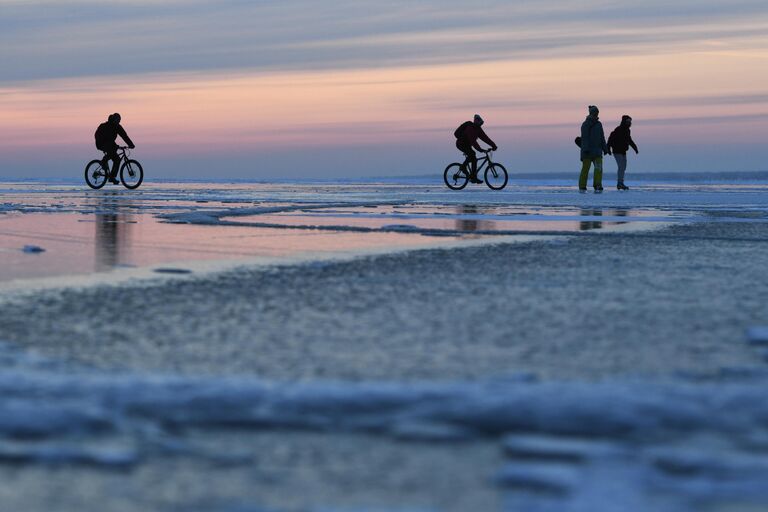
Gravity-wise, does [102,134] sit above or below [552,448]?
above

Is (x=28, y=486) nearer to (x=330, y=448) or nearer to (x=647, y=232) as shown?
(x=330, y=448)

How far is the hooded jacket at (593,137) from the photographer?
23516 millimetres

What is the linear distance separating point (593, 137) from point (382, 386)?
21.2 metres

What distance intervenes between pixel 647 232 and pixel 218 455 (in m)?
8.47

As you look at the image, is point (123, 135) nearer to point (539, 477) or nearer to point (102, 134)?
point (102, 134)

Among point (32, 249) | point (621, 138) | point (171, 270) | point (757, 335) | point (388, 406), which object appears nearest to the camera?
point (388, 406)

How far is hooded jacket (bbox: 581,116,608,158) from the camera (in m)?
23.5

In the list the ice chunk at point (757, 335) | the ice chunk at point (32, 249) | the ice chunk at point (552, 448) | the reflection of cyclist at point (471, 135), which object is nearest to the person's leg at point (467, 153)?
the reflection of cyclist at point (471, 135)

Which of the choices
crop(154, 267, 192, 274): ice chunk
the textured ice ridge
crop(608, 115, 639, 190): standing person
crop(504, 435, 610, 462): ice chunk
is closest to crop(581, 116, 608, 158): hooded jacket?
crop(608, 115, 639, 190): standing person

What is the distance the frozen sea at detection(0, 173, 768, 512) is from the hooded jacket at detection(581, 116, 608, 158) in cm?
1693

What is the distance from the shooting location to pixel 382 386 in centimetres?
308

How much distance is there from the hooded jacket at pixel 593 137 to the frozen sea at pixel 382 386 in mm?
16928

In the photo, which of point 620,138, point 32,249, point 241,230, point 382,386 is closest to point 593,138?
point 620,138

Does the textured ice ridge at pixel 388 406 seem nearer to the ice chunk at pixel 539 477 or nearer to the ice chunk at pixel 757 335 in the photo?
the ice chunk at pixel 539 477
